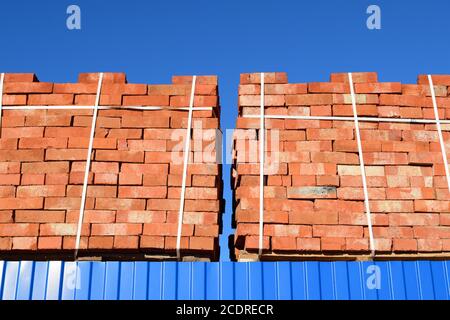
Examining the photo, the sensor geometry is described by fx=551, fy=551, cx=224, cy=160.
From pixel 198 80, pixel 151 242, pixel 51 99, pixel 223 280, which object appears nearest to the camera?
pixel 223 280

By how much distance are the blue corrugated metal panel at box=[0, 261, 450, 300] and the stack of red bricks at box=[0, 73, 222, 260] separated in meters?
0.29

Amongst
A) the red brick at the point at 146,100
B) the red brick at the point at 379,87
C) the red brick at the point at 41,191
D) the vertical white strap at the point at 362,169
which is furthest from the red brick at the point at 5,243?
the red brick at the point at 379,87

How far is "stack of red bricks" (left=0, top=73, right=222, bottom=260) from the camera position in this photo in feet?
16.0

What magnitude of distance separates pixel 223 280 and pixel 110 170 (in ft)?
4.94

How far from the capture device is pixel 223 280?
455 cm

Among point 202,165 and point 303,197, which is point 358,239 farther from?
point 202,165

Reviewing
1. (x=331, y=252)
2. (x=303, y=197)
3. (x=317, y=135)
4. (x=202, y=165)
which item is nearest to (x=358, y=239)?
(x=331, y=252)

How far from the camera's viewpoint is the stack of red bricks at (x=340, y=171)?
4.91 meters

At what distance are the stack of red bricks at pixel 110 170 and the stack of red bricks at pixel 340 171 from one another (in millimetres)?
388

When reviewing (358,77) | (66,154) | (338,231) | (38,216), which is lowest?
(338,231)

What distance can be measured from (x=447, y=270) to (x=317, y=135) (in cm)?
168

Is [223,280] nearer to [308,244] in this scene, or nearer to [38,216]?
[308,244]

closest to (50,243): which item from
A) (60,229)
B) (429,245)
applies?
(60,229)

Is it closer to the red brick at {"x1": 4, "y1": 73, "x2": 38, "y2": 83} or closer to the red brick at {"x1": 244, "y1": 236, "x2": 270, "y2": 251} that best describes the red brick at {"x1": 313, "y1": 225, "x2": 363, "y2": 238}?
the red brick at {"x1": 244, "y1": 236, "x2": 270, "y2": 251}
